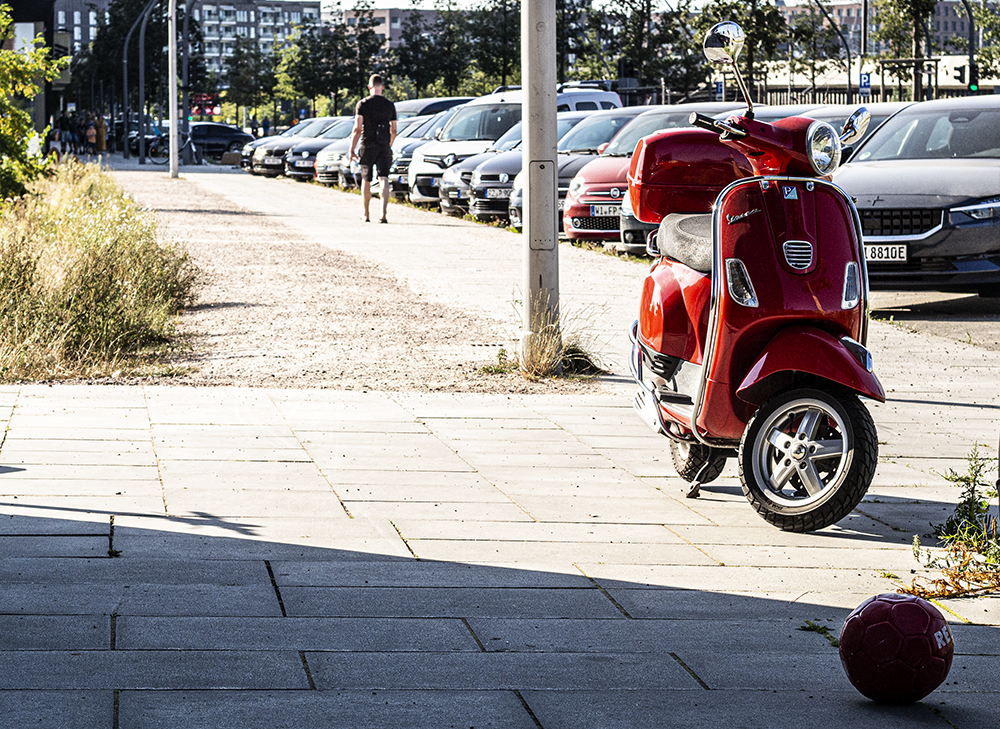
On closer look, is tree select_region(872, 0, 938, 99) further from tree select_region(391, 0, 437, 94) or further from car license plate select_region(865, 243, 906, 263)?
car license plate select_region(865, 243, 906, 263)

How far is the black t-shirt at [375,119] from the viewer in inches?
837

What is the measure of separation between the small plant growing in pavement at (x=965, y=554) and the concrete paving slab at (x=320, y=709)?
174 centimetres

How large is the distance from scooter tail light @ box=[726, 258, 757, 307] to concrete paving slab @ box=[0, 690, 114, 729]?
9.54 ft

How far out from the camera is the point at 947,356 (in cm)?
993

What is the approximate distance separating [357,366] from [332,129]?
32.2m

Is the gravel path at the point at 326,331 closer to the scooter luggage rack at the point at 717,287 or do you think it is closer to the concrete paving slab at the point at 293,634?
the scooter luggage rack at the point at 717,287

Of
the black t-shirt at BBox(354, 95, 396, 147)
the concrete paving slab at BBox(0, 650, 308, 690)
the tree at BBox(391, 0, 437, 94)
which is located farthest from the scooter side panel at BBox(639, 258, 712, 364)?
the tree at BBox(391, 0, 437, 94)

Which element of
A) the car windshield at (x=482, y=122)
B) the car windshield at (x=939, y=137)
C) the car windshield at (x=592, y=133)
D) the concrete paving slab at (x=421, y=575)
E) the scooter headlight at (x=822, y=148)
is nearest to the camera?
the concrete paving slab at (x=421, y=575)

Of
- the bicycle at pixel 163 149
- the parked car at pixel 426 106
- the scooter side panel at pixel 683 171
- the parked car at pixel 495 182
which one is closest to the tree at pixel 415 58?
the bicycle at pixel 163 149

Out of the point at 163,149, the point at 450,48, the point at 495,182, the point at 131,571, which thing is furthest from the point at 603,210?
the point at 450,48

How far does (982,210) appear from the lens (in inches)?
470

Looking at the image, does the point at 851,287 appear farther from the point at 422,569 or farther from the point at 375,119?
the point at 375,119

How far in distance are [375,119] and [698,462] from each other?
53.0ft

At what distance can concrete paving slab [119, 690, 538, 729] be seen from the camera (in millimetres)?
3254
